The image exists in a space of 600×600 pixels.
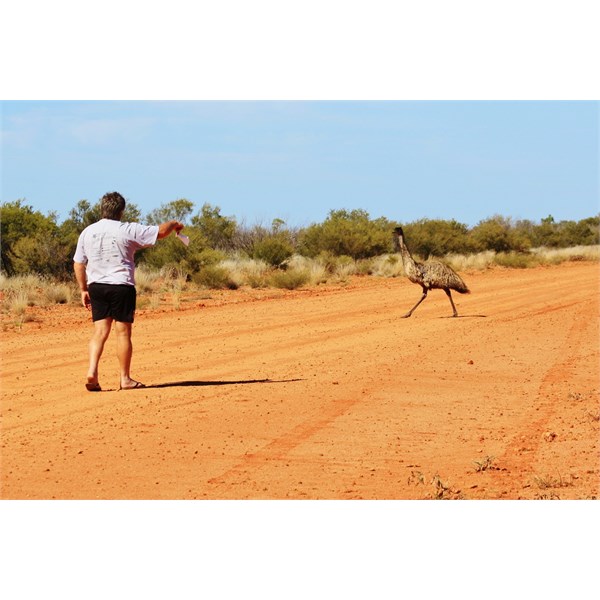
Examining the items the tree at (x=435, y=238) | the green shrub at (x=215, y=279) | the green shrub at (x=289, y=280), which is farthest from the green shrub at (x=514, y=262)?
the green shrub at (x=215, y=279)

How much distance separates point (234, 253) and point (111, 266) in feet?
107

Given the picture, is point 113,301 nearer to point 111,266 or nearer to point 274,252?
point 111,266

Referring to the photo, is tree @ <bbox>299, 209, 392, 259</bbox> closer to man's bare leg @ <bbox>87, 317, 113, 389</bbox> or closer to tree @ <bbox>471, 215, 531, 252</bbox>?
tree @ <bbox>471, 215, 531, 252</bbox>

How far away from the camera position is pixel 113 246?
35.0 feet

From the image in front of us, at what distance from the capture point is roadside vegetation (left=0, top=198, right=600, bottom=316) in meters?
28.8

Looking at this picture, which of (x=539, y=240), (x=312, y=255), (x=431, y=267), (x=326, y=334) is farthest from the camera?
(x=539, y=240)

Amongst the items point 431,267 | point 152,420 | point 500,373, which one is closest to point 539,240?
point 431,267

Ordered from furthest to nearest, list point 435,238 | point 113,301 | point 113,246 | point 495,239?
point 495,239, point 435,238, point 113,301, point 113,246

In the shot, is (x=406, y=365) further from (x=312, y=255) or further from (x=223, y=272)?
(x=312, y=255)

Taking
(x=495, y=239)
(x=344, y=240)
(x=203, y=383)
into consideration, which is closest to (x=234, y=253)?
(x=344, y=240)

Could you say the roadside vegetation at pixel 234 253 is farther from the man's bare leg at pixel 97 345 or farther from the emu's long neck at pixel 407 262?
the man's bare leg at pixel 97 345

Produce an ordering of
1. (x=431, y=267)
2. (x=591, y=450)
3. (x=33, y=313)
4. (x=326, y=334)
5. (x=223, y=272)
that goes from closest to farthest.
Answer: (x=591, y=450) < (x=326, y=334) < (x=431, y=267) < (x=33, y=313) < (x=223, y=272)

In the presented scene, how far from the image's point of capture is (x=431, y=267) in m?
19.5

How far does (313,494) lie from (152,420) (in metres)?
2.66
